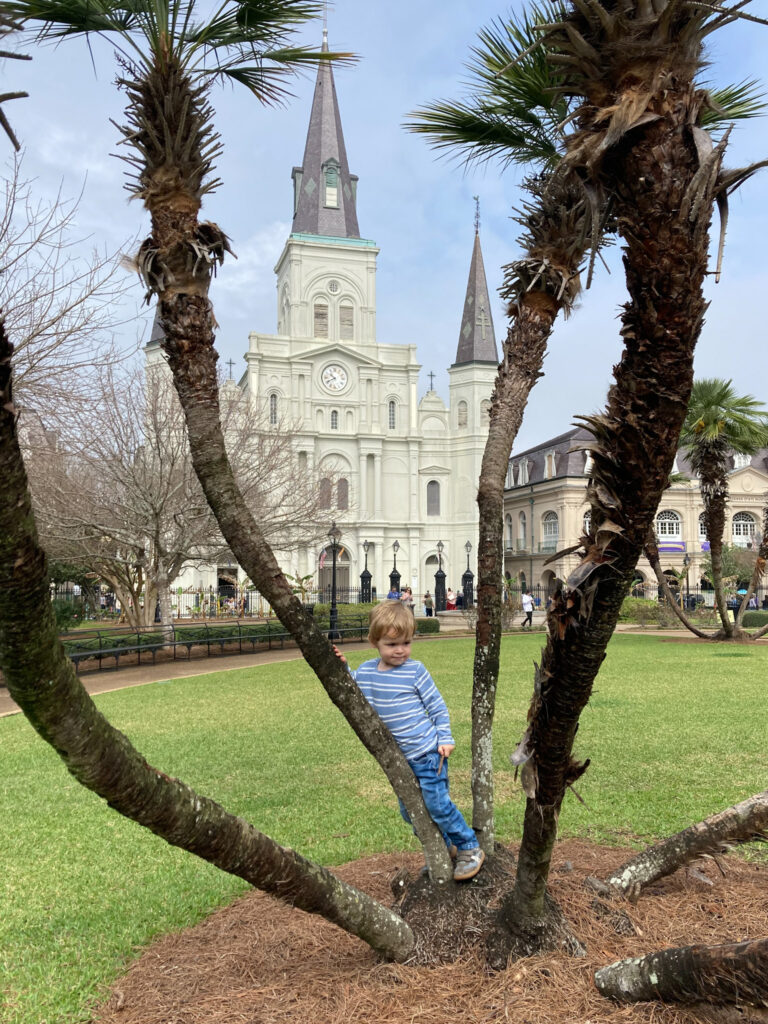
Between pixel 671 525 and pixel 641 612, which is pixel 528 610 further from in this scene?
pixel 671 525

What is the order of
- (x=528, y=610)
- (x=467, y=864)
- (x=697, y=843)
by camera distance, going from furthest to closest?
(x=528, y=610) < (x=467, y=864) < (x=697, y=843)

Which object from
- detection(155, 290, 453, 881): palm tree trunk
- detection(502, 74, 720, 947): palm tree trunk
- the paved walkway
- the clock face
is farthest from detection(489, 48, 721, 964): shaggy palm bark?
the clock face

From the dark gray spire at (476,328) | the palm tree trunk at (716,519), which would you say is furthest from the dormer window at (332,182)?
the palm tree trunk at (716,519)

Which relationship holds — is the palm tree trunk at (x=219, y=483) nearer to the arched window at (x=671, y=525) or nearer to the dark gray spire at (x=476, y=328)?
the arched window at (x=671, y=525)

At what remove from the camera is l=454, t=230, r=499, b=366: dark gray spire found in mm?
59812

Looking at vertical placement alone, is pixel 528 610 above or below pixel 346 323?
below

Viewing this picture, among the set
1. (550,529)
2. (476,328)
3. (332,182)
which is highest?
(332,182)

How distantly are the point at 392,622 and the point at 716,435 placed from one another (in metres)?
16.7

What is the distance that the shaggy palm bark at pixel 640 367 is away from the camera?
1.88 meters

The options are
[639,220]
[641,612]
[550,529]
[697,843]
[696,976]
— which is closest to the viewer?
[639,220]

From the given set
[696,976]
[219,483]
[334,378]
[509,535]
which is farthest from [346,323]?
[696,976]

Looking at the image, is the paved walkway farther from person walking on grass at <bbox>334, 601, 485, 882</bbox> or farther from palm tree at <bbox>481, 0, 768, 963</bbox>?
palm tree at <bbox>481, 0, 768, 963</bbox>

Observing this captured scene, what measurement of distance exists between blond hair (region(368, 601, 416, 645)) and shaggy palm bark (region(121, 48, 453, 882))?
449 millimetres

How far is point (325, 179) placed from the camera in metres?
56.3
